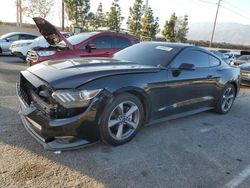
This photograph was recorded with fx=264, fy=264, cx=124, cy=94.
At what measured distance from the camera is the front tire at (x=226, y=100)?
5715mm

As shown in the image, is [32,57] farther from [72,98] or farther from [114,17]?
[114,17]

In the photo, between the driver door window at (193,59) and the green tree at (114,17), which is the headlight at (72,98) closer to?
the driver door window at (193,59)

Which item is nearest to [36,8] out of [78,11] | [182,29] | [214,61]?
[78,11]

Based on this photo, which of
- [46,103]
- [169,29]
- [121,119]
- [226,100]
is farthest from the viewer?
[169,29]

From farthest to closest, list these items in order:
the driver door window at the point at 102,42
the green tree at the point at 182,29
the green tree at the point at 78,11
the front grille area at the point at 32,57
Answer: the green tree at the point at 182,29, the green tree at the point at 78,11, the driver door window at the point at 102,42, the front grille area at the point at 32,57

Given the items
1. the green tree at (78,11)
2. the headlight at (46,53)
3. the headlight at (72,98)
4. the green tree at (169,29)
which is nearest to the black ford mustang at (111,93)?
the headlight at (72,98)

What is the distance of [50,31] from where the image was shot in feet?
25.6

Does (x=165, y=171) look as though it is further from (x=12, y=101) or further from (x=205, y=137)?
(x=12, y=101)

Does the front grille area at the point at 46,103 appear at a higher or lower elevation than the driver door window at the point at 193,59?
lower

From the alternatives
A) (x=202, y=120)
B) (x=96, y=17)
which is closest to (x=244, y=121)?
(x=202, y=120)

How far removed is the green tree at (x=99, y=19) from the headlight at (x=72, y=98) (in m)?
45.2

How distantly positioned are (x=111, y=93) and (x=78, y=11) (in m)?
42.3

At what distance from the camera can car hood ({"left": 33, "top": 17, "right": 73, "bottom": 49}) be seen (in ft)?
24.8

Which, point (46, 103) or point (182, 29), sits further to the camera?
point (182, 29)
